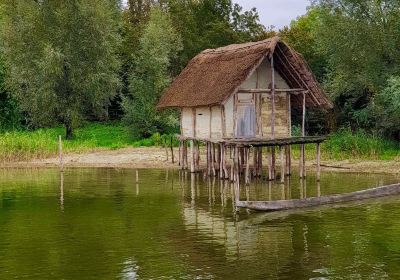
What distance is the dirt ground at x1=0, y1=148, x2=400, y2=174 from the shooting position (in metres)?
32.8

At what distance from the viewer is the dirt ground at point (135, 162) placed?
108 ft

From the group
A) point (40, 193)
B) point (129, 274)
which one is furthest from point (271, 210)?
point (40, 193)

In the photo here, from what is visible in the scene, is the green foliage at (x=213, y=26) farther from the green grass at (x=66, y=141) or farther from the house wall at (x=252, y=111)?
the house wall at (x=252, y=111)

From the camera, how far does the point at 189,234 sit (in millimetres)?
18328

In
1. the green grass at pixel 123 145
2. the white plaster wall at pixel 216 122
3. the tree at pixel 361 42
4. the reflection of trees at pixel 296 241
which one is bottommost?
the reflection of trees at pixel 296 241

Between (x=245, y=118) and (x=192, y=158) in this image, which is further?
(x=192, y=158)

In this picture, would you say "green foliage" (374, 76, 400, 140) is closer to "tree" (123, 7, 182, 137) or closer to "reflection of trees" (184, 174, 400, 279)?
"reflection of trees" (184, 174, 400, 279)

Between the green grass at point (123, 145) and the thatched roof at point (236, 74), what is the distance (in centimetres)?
613

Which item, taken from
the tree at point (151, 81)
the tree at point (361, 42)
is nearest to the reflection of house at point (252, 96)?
the tree at point (361, 42)

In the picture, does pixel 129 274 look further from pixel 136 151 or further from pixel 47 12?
pixel 47 12

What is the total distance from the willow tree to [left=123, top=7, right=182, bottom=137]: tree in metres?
2.29

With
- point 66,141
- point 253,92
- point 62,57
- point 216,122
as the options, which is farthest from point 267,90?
point 62,57

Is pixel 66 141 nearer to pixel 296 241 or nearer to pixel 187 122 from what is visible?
pixel 187 122

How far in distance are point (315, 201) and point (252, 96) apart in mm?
8356
